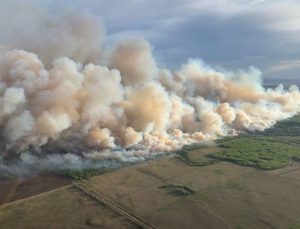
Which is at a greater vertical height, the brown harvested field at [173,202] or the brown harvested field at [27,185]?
the brown harvested field at [27,185]

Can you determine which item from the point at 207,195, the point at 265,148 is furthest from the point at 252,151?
the point at 207,195

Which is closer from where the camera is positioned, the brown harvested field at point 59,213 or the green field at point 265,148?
the brown harvested field at point 59,213

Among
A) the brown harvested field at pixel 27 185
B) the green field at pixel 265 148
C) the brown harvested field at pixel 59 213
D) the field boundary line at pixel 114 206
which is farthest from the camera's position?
the green field at pixel 265 148

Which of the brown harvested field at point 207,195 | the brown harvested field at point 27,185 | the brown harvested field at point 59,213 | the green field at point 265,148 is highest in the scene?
the brown harvested field at point 27,185

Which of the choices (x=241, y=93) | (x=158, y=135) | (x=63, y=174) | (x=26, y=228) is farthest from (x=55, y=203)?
(x=241, y=93)

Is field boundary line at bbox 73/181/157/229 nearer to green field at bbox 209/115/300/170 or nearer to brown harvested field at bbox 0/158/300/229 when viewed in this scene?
brown harvested field at bbox 0/158/300/229

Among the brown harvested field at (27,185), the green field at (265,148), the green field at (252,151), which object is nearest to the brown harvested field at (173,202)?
the brown harvested field at (27,185)

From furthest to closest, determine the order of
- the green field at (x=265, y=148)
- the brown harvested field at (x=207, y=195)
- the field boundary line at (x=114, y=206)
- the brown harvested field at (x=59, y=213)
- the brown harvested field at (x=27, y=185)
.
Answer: the green field at (x=265, y=148) → the brown harvested field at (x=27, y=185) → the brown harvested field at (x=207, y=195) → the field boundary line at (x=114, y=206) → the brown harvested field at (x=59, y=213)

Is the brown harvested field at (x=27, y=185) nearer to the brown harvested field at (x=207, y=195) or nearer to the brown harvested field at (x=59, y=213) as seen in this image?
the brown harvested field at (x=59, y=213)

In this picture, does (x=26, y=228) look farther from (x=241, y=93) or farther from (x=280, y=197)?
(x=241, y=93)
